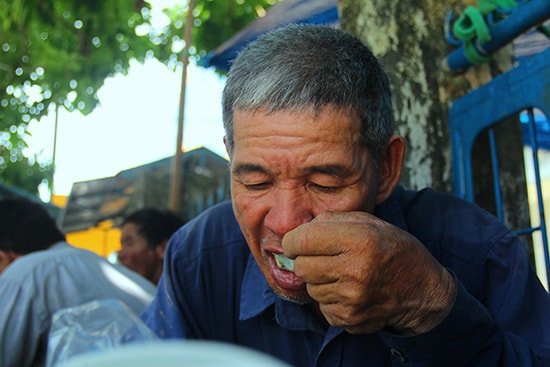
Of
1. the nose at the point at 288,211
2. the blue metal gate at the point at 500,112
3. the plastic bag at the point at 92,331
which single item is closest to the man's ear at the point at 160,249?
the blue metal gate at the point at 500,112

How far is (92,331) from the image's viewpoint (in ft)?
4.09

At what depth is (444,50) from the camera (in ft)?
A: 8.60

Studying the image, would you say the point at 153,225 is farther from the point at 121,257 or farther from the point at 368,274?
the point at 368,274

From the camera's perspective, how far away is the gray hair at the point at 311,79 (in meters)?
1.64

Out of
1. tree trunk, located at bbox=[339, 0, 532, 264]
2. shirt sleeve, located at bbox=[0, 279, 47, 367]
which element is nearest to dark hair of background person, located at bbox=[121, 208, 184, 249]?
shirt sleeve, located at bbox=[0, 279, 47, 367]

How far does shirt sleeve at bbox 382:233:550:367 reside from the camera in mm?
1383

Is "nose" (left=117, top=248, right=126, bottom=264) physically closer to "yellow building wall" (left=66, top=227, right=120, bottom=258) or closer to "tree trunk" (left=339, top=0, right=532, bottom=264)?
"tree trunk" (left=339, top=0, right=532, bottom=264)

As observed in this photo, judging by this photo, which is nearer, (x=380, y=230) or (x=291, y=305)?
(x=380, y=230)

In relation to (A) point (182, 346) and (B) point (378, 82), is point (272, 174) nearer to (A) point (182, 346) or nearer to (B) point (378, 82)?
(B) point (378, 82)

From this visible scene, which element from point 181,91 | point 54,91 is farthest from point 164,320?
point 54,91

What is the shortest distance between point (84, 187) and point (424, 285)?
11.0m

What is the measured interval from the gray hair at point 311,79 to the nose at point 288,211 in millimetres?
226

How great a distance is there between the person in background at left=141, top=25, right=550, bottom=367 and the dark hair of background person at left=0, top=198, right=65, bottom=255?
2018 mm

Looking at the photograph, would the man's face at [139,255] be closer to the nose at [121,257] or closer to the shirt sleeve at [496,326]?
the nose at [121,257]
